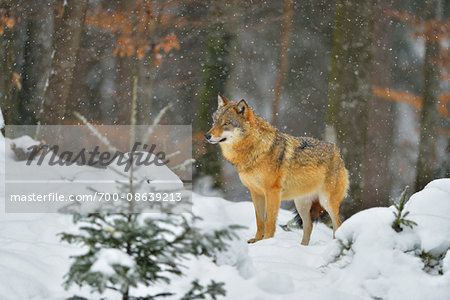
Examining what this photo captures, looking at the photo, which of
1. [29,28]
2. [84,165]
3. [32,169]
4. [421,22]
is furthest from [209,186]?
[421,22]

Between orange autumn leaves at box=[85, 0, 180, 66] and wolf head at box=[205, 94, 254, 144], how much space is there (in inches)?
234

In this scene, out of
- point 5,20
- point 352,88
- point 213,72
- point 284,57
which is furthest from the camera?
point 284,57

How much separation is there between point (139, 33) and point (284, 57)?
5.25m

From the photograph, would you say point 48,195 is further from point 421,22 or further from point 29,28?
point 421,22

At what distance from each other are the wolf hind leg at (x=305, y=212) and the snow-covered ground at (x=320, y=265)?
173 cm

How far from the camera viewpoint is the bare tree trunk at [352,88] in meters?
7.08

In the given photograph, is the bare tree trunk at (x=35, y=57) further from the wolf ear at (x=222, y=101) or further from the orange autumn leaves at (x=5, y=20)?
the wolf ear at (x=222, y=101)

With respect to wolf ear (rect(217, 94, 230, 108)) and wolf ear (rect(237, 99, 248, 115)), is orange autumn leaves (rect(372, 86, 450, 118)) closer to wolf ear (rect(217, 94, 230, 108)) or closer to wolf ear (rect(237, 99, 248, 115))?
wolf ear (rect(217, 94, 230, 108))

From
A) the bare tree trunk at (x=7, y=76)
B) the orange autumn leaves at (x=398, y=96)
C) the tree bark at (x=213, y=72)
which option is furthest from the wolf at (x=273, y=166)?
the orange autumn leaves at (x=398, y=96)

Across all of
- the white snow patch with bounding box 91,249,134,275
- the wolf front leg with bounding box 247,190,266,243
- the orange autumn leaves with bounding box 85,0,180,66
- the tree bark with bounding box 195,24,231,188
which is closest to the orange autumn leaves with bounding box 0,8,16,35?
the orange autumn leaves with bounding box 85,0,180,66

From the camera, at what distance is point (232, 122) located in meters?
4.98

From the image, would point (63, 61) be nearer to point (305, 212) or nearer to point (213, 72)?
point (213, 72)

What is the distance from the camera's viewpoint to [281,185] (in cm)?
532

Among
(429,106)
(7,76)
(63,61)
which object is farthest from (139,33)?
(429,106)
